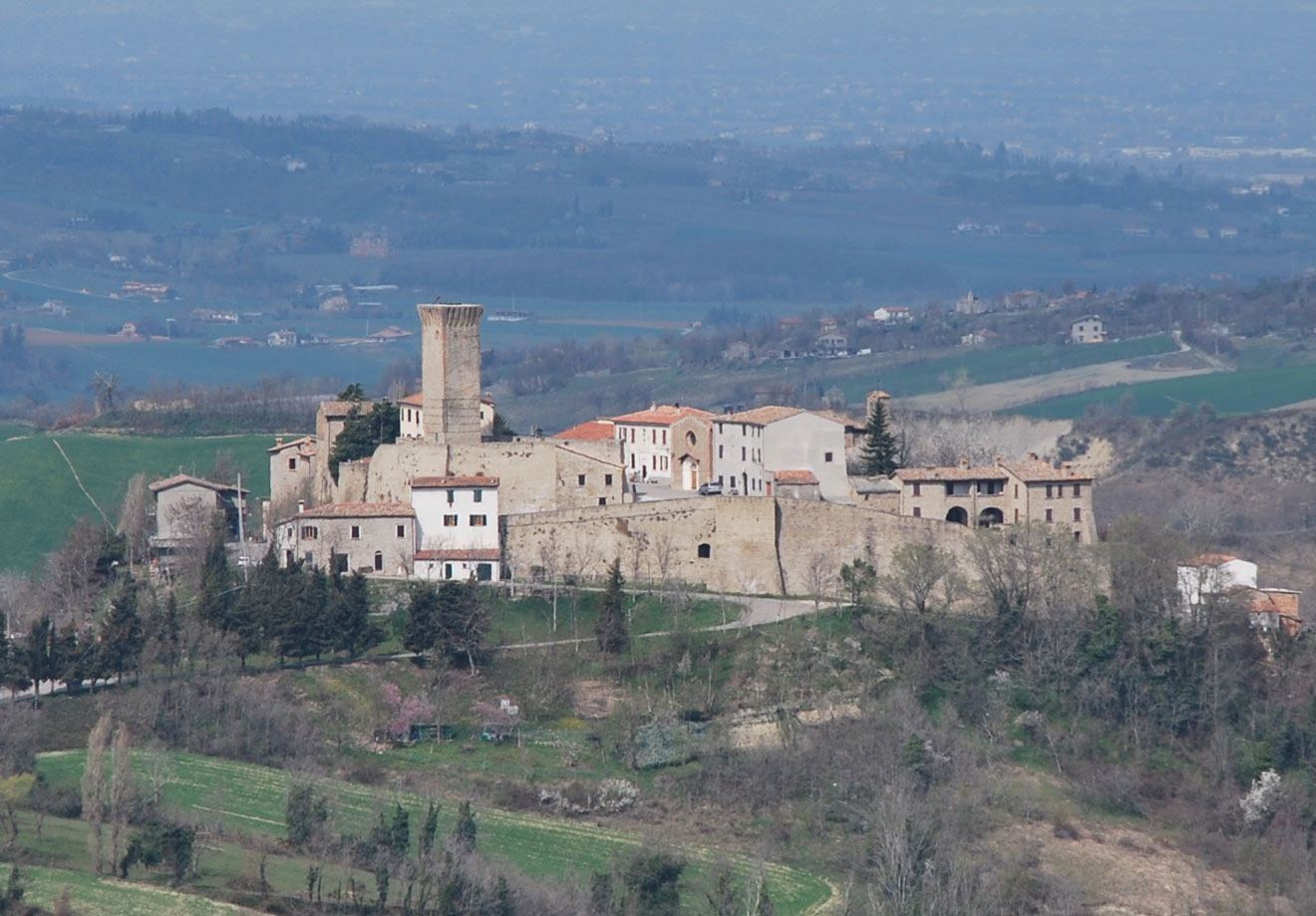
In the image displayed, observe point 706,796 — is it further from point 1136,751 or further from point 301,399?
point 301,399

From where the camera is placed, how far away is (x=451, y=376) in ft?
178

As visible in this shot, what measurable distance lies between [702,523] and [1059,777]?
7697mm

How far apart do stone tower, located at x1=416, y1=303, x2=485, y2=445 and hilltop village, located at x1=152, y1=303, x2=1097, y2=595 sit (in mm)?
36

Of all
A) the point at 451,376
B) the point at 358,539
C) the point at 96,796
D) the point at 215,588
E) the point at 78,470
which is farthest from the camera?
the point at 78,470

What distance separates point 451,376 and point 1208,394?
52430 millimetres

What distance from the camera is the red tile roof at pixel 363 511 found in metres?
50.6

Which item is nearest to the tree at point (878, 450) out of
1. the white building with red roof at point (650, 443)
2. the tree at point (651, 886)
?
the white building with red roof at point (650, 443)

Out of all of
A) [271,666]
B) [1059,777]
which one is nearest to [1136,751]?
[1059,777]

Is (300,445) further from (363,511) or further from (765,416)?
(765,416)

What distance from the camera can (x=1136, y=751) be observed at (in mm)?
48094

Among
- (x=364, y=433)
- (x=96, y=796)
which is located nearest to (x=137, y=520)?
(x=364, y=433)

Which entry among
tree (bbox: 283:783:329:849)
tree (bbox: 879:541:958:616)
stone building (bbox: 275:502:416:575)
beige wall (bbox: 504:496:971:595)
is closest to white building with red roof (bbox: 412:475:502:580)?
stone building (bbox: 275:502:416:575)

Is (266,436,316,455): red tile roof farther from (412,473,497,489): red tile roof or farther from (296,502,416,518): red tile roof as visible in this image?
(412,473,497,489): red tile roof

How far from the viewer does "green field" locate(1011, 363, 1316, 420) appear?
97.6 m
